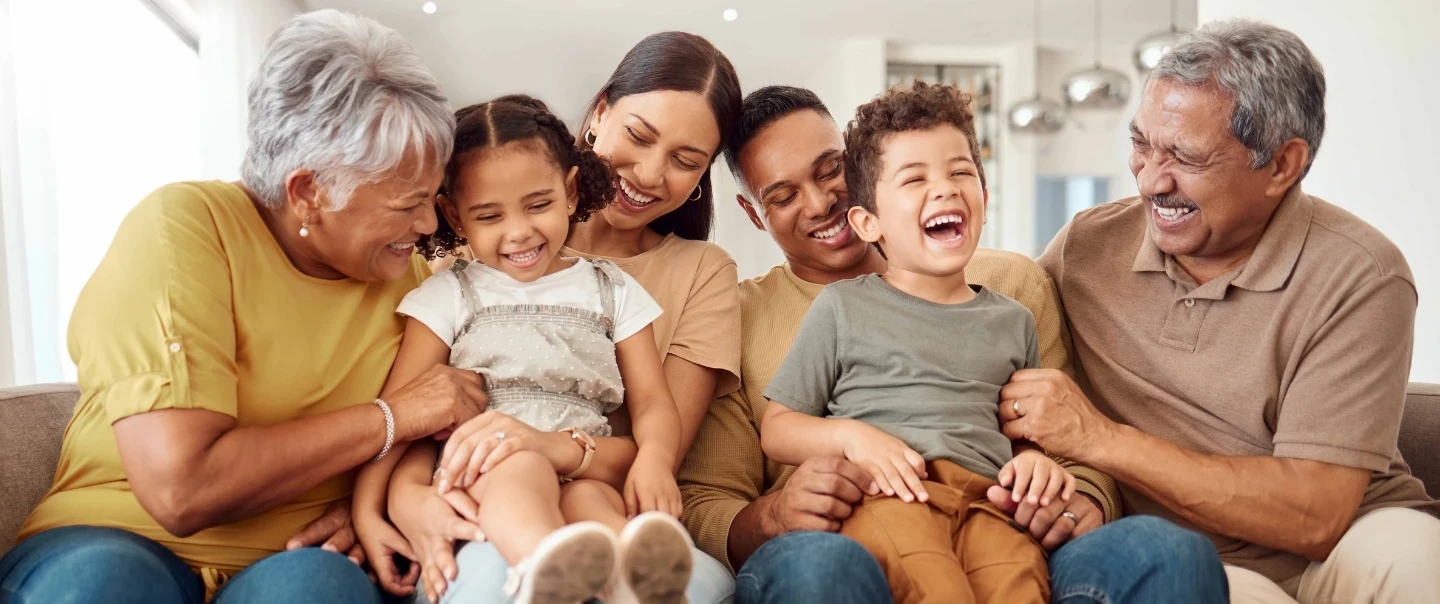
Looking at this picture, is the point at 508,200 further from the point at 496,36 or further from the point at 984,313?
the point at 496,36

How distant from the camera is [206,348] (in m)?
1.38

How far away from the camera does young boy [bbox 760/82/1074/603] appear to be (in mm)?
1487

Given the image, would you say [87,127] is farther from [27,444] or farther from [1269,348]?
[1269,348]

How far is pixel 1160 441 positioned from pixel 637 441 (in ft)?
2.73

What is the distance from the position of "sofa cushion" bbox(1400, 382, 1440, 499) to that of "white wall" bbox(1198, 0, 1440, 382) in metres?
1.48

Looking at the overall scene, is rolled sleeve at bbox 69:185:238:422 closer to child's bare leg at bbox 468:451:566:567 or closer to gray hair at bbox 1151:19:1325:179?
child's bare leg at bbox 468:451:566:567

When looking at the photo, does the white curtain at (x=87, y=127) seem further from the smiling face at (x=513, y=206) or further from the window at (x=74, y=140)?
the smiling face at (x=513, y=206)

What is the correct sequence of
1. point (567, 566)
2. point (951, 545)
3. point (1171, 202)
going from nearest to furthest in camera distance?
point (567, 566), point (951, 545), point (1171, 202)

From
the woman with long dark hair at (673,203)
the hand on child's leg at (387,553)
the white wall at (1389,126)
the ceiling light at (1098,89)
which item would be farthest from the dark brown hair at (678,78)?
the ceiling light at (1098,89)

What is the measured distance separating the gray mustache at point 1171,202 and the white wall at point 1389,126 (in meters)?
1.97

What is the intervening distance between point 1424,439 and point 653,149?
1.54 metres

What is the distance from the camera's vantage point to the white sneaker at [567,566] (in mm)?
1167

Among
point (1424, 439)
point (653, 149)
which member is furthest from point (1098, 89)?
point (653, 149)

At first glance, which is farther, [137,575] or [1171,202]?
[1171,202]
